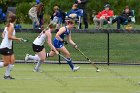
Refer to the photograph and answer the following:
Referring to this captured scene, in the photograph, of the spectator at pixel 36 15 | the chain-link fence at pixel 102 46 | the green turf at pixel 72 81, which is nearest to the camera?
the green turf at pixel 72 81

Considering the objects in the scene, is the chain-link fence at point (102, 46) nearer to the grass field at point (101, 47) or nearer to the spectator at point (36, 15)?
the grass field at point (101, 47)

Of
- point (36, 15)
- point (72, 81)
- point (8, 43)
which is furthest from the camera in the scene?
point (36, 15)

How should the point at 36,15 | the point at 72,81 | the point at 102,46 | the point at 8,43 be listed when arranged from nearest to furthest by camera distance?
the point at 72,81, the point at 8,43, the point at 102,46, the point at 36,15

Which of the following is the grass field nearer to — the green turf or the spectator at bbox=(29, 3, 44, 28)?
the green turf

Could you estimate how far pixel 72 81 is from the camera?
18.2 meters

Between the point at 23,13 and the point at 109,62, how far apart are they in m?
23.7

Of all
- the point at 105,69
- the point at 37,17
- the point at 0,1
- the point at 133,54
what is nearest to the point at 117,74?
the point at 105,69

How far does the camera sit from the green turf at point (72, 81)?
52.7 feet

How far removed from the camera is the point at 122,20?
31.6m

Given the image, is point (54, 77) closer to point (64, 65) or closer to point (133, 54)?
point (64, 65)

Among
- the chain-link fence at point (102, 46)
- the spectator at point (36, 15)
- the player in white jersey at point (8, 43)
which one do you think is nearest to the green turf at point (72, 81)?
the player in white jersey at point (8, 43)

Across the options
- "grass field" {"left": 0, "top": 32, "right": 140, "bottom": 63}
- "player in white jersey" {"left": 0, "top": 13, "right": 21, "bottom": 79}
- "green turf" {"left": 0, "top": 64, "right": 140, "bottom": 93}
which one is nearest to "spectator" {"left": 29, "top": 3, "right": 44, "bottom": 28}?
"grass field" {"left": 0, "top": 32, "right": 140, "bottom": 63}

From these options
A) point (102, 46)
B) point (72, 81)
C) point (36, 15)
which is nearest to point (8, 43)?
point (72, 81)

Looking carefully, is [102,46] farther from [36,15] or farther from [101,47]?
[36,15]
